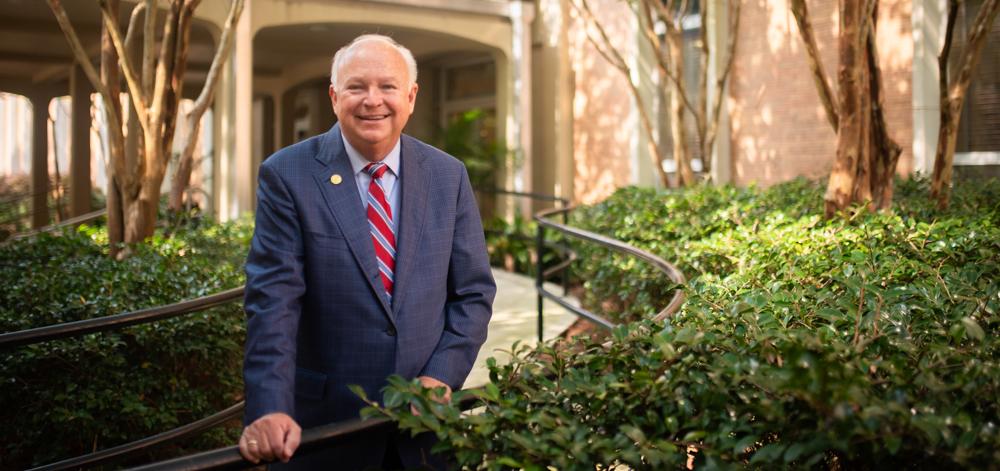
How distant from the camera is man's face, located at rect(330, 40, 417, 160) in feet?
7.23

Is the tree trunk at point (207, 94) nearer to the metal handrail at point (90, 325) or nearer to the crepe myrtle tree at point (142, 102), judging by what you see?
the crepe myrtle tree at point (142, 102)

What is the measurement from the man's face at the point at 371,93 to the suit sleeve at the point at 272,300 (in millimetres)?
224

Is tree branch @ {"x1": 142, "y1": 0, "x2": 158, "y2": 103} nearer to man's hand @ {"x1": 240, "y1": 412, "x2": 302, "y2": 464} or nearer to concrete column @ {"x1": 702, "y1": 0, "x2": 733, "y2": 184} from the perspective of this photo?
man's hand @ {"x1": 240, "y1": 412, "x2": 302, "y2": 464}

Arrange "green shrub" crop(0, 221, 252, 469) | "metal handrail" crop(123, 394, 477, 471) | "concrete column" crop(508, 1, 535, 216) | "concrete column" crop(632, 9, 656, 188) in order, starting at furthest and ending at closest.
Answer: "concrete column" crop(508, 1, 535, 216), "concrete column" crop(632, 9, 656, 188), "green shrub" crop(0, 221, 252, 469), "metal handrail" crop(123, 394, 477, 471)

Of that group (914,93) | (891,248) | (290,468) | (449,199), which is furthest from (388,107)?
(914,93)

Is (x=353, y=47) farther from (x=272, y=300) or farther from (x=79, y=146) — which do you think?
(x=79, y=146)

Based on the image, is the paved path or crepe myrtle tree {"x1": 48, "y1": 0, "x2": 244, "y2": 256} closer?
crepe myrtle tree {"x1": 48, "y1": 0, "x2": 244, "y2": 256}

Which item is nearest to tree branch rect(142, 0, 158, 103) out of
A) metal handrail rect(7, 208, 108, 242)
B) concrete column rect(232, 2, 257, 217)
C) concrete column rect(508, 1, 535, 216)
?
metal handrail rect(7, 208, 108, 242)

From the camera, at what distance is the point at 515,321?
8.55 meters

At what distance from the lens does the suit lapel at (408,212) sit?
223 cm

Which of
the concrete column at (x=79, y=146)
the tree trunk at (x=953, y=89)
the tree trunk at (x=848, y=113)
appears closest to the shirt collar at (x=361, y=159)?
the tree trunk at (x=848, y=113)

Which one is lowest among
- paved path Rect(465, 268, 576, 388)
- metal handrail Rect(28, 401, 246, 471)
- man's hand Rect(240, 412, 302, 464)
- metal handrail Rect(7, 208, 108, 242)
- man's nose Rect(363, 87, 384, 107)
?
paved path Rect(465, 268, 576, 388)

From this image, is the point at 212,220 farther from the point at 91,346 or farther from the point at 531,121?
the point at 531,121

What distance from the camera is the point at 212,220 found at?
9.24 metres
